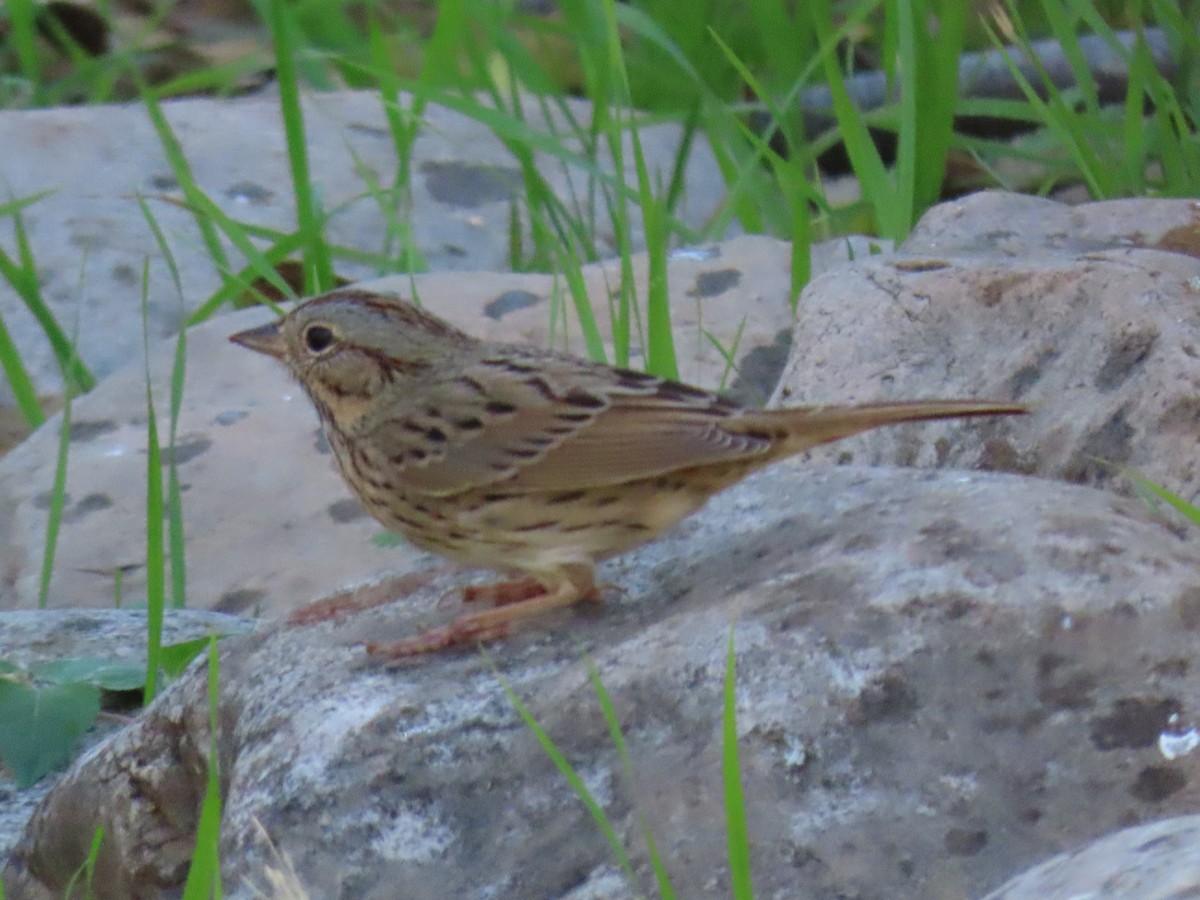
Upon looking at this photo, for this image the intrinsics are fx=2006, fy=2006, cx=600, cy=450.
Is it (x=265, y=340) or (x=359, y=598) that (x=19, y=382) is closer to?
(x=265, y=340)

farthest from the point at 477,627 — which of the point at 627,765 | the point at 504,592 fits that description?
the point at 627,765

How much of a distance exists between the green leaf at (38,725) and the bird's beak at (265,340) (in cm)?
80

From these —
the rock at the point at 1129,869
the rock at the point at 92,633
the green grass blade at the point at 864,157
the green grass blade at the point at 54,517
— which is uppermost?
the green grass blade at the point at 864,157

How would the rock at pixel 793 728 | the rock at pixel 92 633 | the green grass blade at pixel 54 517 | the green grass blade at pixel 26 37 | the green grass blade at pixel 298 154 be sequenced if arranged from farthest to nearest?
the green grass blade at pixel 26 37, the green grass blade at pixel 298 154, the green grass blade at pixel 54 517, the rock at pixel 92 633, the rock at pixel 793 728

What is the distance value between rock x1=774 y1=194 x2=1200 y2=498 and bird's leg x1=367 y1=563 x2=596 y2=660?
97cm

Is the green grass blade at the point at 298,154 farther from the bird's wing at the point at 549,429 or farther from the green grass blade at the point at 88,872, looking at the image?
the green grass blade at the point at 88,872

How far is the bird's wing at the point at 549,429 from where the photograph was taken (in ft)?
12.0

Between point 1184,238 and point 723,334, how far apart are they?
128 cm

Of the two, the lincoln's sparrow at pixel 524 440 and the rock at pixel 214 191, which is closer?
the lincoln's sparrow at pixel 524 440

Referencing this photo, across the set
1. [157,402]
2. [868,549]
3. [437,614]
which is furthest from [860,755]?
[157,402]

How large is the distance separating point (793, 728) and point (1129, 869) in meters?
0.76

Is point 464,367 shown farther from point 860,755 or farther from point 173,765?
point 860,755

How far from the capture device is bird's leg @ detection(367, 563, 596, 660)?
3.28 m

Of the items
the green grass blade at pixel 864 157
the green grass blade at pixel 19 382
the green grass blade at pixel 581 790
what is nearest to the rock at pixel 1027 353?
the green grass blade at pixel 864 157
